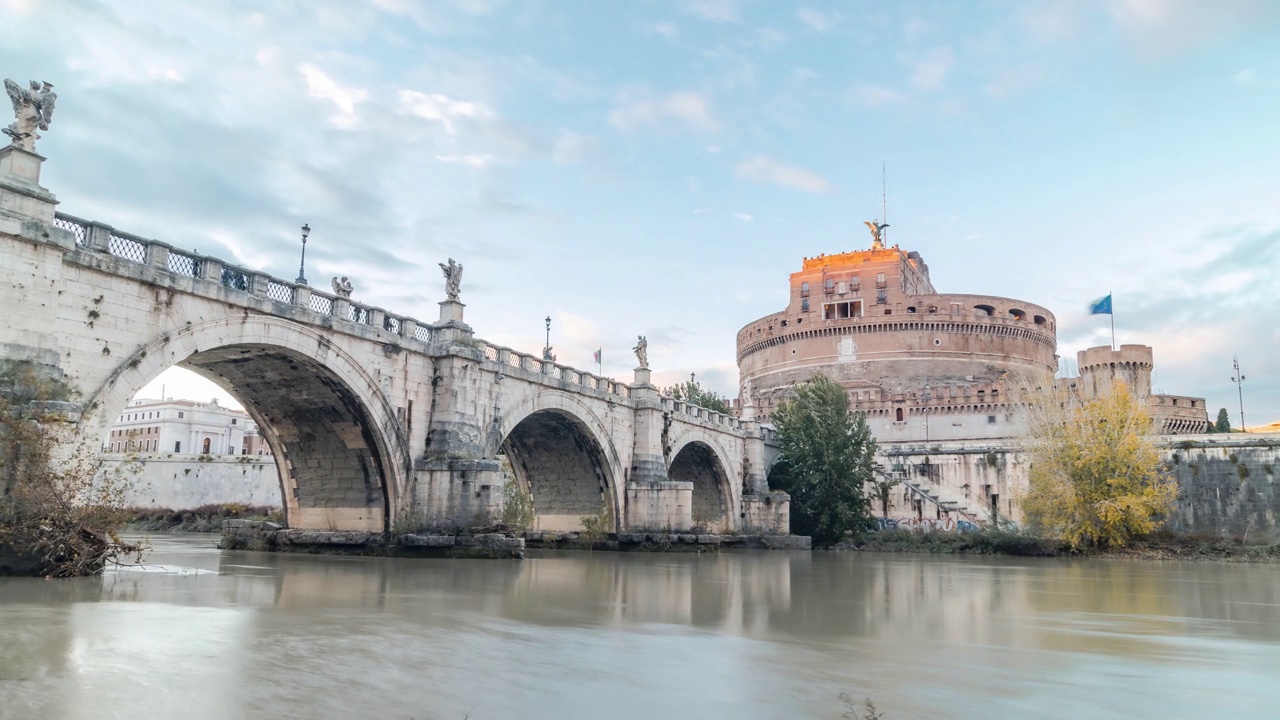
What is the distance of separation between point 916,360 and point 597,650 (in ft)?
183

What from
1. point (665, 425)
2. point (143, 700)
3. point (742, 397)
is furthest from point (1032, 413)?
point (143, 700)

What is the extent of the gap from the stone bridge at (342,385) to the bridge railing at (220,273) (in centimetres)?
3

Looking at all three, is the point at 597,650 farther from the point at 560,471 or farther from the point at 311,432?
the point at 560,471

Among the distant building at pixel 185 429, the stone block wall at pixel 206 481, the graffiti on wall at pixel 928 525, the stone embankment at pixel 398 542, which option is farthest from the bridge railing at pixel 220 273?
the distant building at pixel 185 429

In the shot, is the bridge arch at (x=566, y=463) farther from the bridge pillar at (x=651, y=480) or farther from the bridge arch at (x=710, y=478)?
the bridge arch at (x=710, y=478)

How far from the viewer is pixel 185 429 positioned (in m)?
84.4

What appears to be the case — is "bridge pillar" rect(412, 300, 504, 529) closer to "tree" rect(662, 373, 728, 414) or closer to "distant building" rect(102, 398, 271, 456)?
"tree" rect(662, 373, 728, 414)

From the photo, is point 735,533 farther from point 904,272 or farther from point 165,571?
point 904,272

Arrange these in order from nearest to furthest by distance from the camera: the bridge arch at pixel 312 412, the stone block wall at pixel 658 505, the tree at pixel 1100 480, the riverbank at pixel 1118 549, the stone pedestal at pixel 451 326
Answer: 1. the bridge arch at pixel 312 412
2. the stone pedestal at pixel 451 326
3. the stone block wall at pixel 658 505
4. the tree at pixel 1100 480
5. the riverbank at pixel 1118 549

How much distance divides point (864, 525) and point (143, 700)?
3691cm

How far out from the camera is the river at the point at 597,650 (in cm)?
616

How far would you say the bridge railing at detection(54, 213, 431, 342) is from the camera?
15664 mm

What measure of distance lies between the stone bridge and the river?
4.57m

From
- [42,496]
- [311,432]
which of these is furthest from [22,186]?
[311,432]
